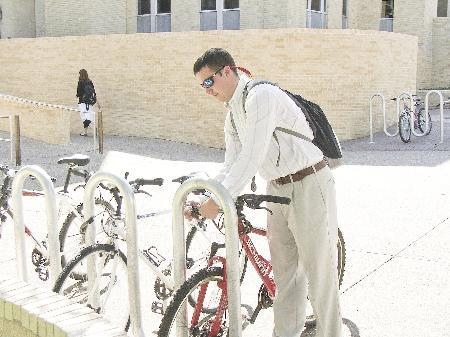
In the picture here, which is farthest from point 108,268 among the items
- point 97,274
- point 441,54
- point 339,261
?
point 441,54

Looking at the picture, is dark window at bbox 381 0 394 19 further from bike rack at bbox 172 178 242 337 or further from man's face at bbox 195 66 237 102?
bike rack at bbox 172 178 242 337

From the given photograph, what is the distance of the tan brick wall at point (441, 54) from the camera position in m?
28.6

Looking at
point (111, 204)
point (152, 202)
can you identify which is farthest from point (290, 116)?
point (152, 202)

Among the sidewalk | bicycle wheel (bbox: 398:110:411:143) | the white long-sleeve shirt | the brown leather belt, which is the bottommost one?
the sidewalk

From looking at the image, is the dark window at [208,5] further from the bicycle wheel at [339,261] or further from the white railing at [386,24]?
the bicycle wheel at [339,261]

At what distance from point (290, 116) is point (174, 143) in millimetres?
14017

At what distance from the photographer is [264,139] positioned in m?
3.39

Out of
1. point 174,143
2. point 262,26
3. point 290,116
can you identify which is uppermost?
point 262,26

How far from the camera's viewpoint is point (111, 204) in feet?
15.3

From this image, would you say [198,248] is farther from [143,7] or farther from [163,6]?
[143,7]

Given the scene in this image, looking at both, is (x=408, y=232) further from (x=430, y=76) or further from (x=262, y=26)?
(x=430, y=76)

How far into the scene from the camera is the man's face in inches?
137

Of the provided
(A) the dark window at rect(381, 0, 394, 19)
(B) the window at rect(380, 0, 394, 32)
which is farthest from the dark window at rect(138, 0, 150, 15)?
(A) the dark window at rect(381, 0, 394, 19)

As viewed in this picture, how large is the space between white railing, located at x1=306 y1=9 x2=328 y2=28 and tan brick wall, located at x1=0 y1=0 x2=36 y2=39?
10780 millimetres
